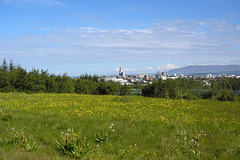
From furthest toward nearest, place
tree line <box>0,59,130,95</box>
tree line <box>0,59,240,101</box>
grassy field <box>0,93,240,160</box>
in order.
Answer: tree line <box>0,59,130,95</box>
tree line <box>0,59,240,101</box>
grassy field <box>0,93,240,160</box>

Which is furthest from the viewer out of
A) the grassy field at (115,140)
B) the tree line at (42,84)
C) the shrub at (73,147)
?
the tree line at (42,84)

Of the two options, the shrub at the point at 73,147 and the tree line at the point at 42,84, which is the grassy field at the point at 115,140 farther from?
the tree line at the point at 42,84

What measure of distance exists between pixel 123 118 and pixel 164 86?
17983 mm

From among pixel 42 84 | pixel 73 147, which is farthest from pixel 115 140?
pixel 42 84

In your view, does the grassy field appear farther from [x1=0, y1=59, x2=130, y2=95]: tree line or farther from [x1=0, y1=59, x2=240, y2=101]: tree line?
[x1=0, y1=59, x2=130, y2=95]: tree line

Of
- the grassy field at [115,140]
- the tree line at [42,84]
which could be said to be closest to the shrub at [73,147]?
the grassy field at [115,140]

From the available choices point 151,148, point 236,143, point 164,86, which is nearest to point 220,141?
point 236,143

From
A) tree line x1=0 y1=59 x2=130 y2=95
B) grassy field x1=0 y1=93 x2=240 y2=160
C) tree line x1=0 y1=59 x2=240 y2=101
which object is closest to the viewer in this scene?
grassy field x1=0 y1=93 x2=240 y2=160

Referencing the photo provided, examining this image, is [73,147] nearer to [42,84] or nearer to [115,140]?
[115,140]

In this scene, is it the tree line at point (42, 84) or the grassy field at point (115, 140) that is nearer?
the grassy field at point (115, 140)

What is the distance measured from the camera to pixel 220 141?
7816 mm

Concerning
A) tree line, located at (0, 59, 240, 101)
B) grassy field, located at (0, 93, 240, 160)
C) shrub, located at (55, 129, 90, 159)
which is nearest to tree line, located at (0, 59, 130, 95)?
tree line, located at (0, 59, 240, 101)

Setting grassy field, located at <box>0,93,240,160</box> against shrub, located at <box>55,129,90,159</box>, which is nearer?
shrub, located at <box>55,129,90,159</box>

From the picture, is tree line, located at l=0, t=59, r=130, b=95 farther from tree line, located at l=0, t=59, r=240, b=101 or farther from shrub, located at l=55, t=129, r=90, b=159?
shrub, located at l=55, t=129, r=90, b=159
